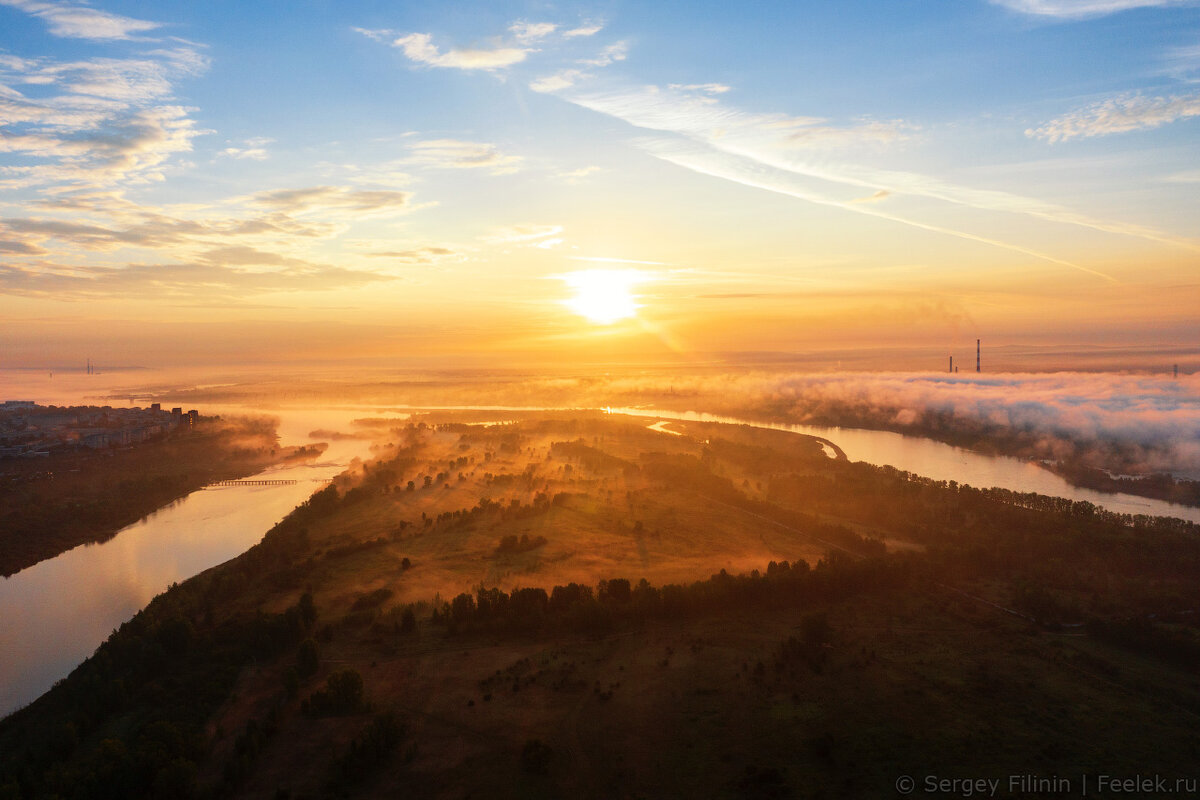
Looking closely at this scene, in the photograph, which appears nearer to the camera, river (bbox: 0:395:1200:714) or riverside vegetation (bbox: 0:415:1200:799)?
riverside vegetation (bbox: 0:415:1200:799)

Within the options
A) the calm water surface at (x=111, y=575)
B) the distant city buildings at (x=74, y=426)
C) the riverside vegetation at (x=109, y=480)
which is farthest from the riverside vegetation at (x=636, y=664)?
the distant city buildings at (x=74, y=426)

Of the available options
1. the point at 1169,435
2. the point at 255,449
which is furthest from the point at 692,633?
the point at 1169,435

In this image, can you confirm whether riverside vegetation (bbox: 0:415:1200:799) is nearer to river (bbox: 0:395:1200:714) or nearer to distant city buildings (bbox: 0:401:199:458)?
river (bbox: 0:395:1200:714)

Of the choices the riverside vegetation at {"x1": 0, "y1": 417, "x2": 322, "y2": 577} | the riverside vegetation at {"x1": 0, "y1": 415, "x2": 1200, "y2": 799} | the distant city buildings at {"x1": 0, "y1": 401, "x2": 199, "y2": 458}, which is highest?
the distant city buildings at {"x1": 0, "y1": 401, "x2": 199, "y2": 458}

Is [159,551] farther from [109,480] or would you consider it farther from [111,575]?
[109,480]

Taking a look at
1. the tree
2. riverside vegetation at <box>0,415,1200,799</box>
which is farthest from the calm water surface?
the tree

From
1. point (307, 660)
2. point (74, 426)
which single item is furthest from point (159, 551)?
point (74, 426)

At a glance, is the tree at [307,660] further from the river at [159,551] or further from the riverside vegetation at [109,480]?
the riverside vegetation at [109,480]
